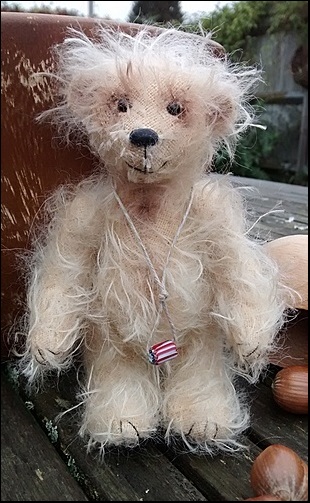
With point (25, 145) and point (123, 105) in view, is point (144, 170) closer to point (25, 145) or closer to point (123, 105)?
point (123, 105)

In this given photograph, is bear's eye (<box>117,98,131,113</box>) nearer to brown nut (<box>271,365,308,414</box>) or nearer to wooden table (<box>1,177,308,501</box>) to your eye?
wooden table (<box>1,177,308,501</box>)

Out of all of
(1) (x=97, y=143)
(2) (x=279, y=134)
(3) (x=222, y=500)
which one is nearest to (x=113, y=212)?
(1) (x=97, y=143)

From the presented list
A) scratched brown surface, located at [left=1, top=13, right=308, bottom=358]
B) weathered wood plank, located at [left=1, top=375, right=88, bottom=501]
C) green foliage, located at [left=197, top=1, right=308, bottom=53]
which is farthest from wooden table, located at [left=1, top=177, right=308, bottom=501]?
green foliage, located at [left=197, top=1, right=308, bottom=53]

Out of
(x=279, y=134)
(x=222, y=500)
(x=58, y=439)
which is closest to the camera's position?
(x=222, y=500)

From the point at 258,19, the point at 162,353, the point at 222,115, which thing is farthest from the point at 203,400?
the point at 258,19

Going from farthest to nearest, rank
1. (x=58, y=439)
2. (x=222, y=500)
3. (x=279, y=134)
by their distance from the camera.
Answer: (x=279, y=134) < (x=58, y=439) < (x=222, y=500)

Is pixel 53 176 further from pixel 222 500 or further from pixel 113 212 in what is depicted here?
pixel 222 500
